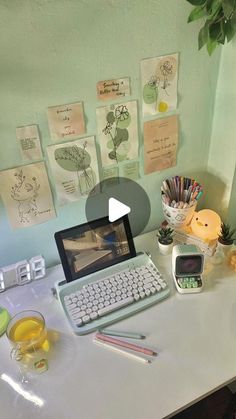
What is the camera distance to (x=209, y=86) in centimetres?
104

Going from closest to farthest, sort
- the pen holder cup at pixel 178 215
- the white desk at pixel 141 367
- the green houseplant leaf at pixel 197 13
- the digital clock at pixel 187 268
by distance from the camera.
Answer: the white desk at pixel 141 367
the green houseplant leaf at pixel 197 13
the digital clock at pixel 187 268
the pen holder cup at pixel 178 215

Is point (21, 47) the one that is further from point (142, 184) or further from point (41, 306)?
point (41, 306)

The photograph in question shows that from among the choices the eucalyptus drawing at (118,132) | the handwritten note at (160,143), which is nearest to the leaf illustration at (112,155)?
the eucalyptus drawing at (118,132)

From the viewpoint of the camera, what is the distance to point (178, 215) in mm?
1082

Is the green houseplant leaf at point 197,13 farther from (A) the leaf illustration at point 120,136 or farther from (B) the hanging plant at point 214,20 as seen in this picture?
(A) the leaf illustration at point 120,136

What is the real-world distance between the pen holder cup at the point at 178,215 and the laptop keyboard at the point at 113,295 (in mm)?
174

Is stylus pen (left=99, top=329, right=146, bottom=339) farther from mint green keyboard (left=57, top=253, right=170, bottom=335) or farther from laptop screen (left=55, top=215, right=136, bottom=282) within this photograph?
laptop screen (left=55, top=215, right=136, bottom=282)

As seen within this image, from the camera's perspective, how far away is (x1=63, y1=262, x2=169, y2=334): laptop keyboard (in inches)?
36.0

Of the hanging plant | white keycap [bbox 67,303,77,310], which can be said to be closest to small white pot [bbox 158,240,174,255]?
white keycap [bbox 67,303,77,310]

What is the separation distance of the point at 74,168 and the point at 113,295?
0.37 meters

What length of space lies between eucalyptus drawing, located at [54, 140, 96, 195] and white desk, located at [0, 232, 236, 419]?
34 cm

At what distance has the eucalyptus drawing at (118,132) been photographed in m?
0.96

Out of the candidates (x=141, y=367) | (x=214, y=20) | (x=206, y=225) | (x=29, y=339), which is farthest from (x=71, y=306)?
(x=214, y=20)
